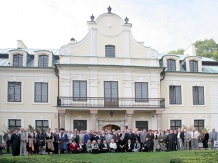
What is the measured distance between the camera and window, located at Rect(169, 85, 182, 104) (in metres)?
28.7

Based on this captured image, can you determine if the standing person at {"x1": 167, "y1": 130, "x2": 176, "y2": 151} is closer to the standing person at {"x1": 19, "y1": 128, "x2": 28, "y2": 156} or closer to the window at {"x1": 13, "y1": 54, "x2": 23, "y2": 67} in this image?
the standing person at {"x1": 19, "y1": 128, "x2": 28, "y2": 156}

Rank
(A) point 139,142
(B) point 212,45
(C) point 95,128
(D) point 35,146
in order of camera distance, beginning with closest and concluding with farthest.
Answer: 1. (D) point 35,146
2. (A) point 139,142
3. (C) point 95,128
4. (B) point 212,45

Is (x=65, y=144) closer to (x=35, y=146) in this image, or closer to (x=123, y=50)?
(x=35, y=146)

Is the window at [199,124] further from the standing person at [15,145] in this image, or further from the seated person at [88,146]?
the standing person at [15,145]

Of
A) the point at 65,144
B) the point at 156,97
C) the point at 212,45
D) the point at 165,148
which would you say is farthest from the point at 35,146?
the point at 212,45

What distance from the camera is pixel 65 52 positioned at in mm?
26859

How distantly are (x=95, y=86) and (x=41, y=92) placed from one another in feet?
13.9

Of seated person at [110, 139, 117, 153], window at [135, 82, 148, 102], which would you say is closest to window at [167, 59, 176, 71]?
window at [135, 82, 148, 102]

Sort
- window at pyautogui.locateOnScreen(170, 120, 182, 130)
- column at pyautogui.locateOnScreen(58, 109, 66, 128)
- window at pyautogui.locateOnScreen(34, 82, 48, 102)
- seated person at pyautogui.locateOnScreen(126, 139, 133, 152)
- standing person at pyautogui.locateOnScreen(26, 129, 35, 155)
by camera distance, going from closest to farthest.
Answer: standing person at pyautogui.locateOnScreen(26, 129, 35, 155) → seated person at pyautogui.locateOnScreen(126, 139, 133, 152) → column at pyautogui.locateOnScreen(58, 109, 66, 128) → window at pyautogui.locateOnScreen(34, 82, 48, 102) → window at pyautogui.locateOnScreen(170, 120, 182, 130)

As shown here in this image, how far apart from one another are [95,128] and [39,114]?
4.51m

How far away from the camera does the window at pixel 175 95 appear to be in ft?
94.3

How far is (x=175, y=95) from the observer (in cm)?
2884

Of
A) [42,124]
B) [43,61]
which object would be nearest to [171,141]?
[42,124]

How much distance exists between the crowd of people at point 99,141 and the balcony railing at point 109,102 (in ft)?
17.3
